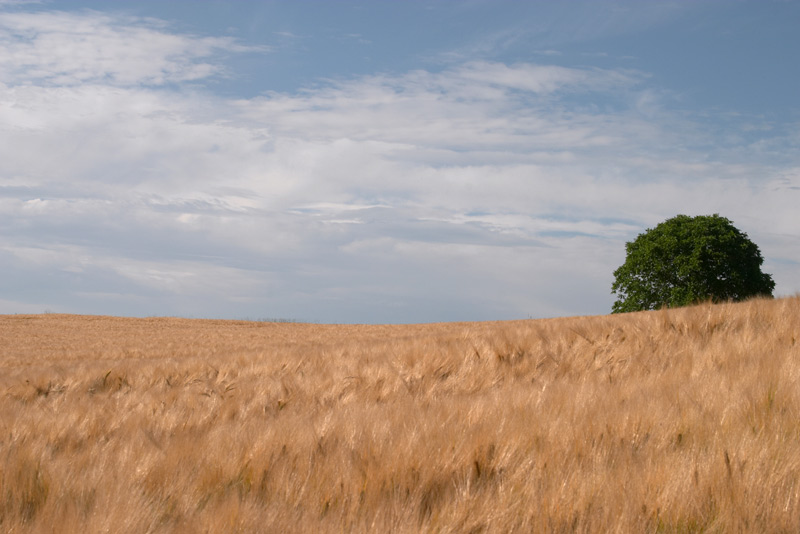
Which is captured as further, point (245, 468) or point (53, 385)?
point (53, 385)

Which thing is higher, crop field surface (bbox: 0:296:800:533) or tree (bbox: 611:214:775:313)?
tree (bbox: 611:214:775:313)

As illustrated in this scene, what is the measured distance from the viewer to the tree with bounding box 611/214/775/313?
90.1ft

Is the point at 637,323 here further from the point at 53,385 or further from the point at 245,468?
the point at 53,385

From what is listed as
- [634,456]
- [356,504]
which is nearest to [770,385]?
[634,456]

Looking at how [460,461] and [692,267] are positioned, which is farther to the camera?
[692,267]

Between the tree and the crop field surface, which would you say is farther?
the tree

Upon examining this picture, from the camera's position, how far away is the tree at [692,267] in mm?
27458

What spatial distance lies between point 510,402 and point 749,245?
98.3ft

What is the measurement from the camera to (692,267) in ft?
89.1

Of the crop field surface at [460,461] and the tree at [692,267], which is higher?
the tree at [692,267]

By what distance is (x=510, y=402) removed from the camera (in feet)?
13.8

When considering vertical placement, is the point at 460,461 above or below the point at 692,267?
below

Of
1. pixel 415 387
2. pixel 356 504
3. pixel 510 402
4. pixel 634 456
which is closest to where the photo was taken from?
pixel 356 504

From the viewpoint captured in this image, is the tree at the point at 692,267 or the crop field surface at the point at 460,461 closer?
the crop field surface at the point at 460,461
